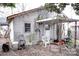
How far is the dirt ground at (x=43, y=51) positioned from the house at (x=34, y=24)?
0.11 metres

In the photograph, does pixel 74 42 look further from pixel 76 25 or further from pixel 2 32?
pixel 2 32

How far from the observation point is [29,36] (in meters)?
2.79

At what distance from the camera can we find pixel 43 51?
2842 mm

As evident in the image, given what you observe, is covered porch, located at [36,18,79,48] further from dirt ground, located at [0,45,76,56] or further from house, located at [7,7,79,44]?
dirt ground, located at [0,45,76,56]

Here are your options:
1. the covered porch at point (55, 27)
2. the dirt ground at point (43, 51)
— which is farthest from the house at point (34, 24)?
the dirt ground at point (43, 51)

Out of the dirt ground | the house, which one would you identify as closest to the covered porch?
the house

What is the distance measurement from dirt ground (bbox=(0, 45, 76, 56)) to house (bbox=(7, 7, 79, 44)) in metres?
0.11

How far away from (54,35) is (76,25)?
0.32m

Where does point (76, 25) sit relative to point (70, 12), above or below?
below

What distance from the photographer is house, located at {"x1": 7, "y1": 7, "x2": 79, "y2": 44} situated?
2.77 meters

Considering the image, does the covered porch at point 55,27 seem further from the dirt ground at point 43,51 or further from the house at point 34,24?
the dirt ground at point 43,51

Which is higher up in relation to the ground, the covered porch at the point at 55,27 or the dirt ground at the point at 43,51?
the covered porch at the point at 55,27

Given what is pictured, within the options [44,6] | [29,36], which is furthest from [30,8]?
[29,36]

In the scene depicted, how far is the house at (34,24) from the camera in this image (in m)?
2.77
